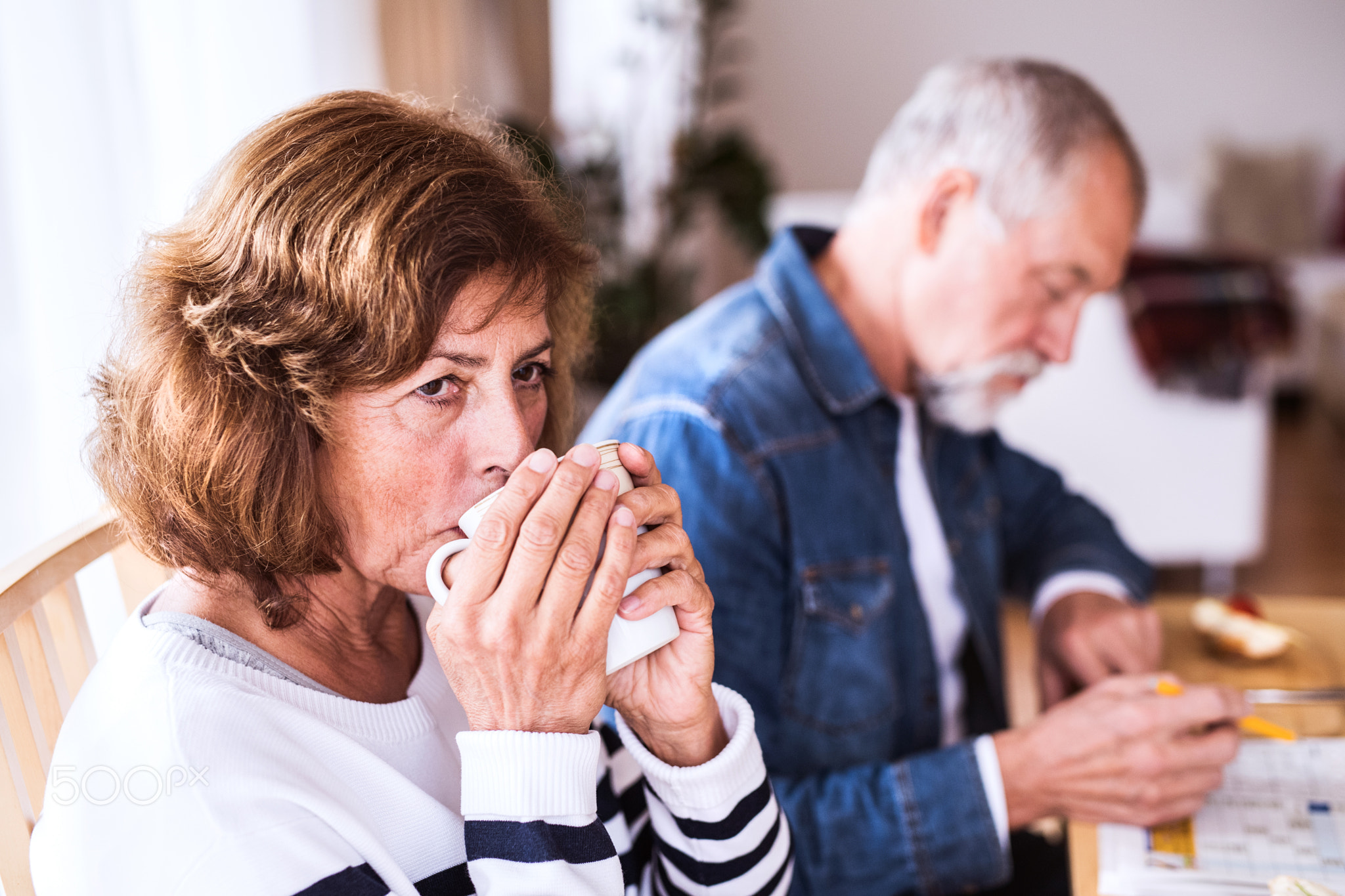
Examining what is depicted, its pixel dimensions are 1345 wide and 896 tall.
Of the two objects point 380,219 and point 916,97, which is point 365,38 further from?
point 380,219

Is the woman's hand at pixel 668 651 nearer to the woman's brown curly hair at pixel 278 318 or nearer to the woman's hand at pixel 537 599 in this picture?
the woman's hand at pixel 537 599

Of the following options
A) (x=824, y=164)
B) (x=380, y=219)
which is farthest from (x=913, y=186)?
(x=824, y=164)

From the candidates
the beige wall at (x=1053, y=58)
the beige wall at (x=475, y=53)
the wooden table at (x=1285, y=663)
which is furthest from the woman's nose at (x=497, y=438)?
the beige wall at (x=1053, y=58)

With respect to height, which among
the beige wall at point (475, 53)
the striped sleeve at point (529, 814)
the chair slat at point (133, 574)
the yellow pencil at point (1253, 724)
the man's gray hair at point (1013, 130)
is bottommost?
the yellow pencil at point (1253, 724)

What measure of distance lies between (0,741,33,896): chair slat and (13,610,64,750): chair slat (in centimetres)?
9

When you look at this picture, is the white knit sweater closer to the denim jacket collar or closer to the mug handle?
the mug handle

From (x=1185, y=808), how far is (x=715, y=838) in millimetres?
441

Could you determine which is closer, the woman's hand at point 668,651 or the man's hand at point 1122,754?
the woman's hand at point 668,651

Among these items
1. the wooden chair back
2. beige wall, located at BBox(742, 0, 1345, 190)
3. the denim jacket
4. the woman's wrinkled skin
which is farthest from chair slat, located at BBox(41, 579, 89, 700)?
beige wall, located at BBox(742, 0, 1345, 190)

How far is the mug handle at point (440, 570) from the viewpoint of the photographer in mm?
681

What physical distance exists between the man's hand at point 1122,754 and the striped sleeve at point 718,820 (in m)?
0.27

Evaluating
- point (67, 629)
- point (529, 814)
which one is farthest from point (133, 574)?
point (529, 814)

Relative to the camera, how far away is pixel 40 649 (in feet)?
2.45

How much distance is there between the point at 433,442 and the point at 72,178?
0.85 metres
